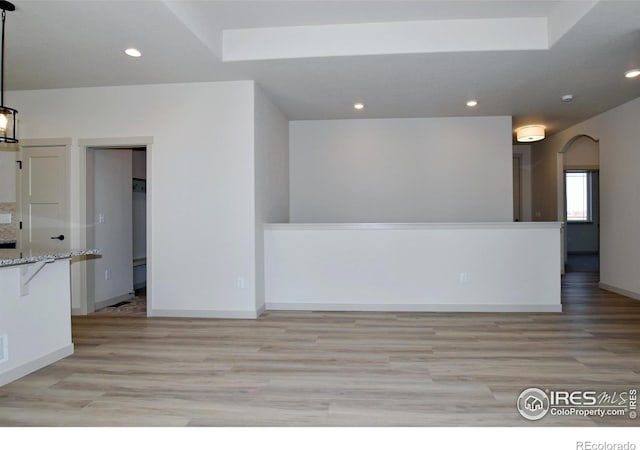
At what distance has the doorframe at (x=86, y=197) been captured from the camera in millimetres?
4500

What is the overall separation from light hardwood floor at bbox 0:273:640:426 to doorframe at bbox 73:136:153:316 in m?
0.43

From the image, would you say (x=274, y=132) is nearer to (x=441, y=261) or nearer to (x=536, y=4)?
(x=441, y=261)

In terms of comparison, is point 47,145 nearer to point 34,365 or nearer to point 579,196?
point 34,365

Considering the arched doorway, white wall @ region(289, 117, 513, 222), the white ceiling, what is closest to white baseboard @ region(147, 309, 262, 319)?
white wall @ region(289, 117, 513, 222)

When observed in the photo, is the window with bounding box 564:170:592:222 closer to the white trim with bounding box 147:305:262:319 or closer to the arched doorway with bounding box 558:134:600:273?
the arched doorway with bounding box 558:134:600:273

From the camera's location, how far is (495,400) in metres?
2.32

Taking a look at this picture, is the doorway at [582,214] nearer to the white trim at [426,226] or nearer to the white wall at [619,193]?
the white wall at [619,193]

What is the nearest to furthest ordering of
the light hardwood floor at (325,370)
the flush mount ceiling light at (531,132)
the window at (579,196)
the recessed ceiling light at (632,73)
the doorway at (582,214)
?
the light hardwood floor at (325,370) → the recessed ceiling light at (632,73) → the flush mount ceiling light at (531,132) → the doorway at (582,214) → the window at (579,196)

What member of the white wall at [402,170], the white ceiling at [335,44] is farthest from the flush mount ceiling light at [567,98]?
the white wall at [402,170]

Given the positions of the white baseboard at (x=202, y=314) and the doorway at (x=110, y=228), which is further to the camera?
the doorway at (x=110, y=228)

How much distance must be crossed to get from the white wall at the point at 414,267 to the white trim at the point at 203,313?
483 millimetres

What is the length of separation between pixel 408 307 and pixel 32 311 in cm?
365

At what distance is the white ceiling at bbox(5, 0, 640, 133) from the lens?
310 centimetres
